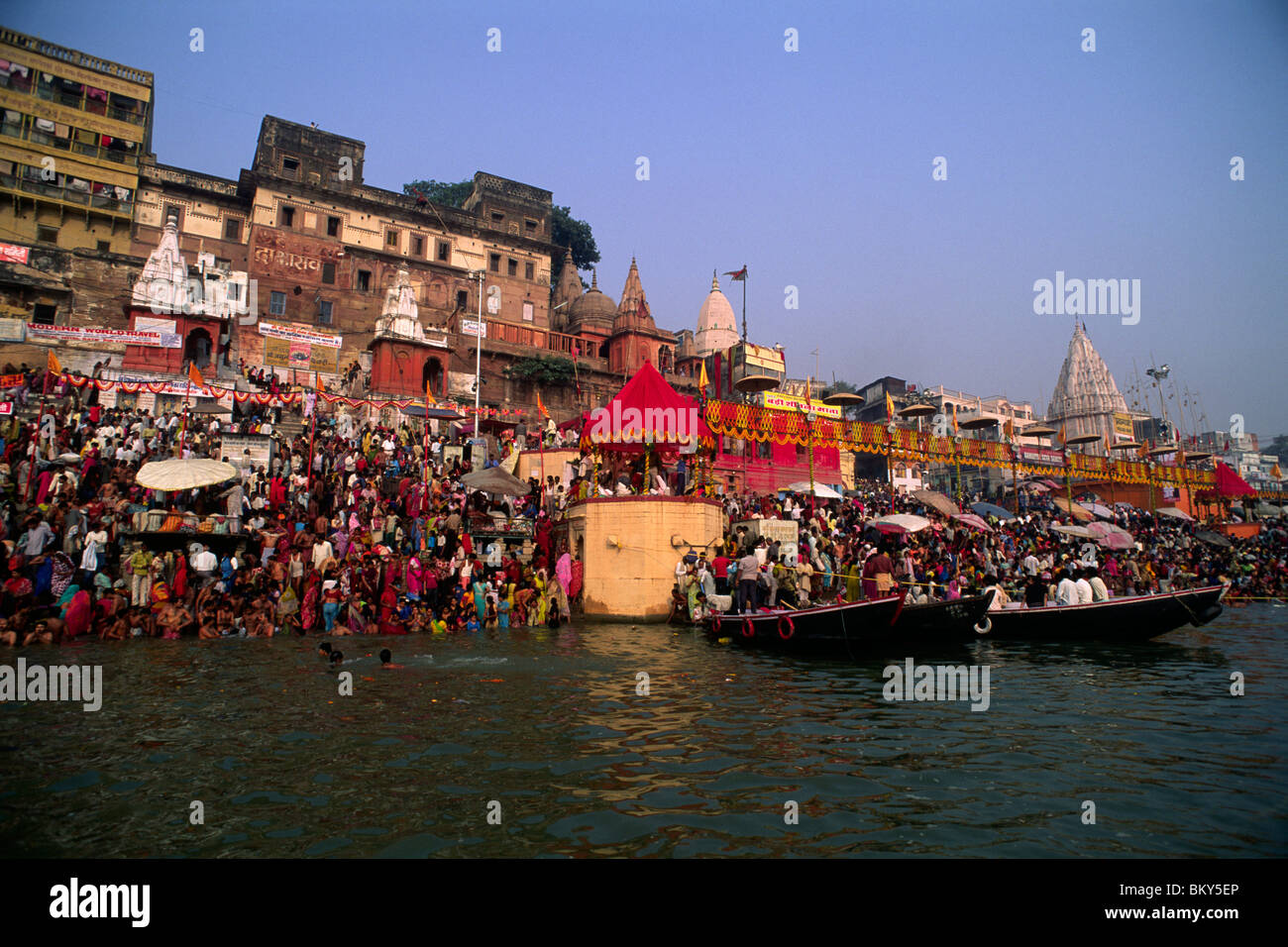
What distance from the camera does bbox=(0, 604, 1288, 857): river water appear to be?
4.47 meters

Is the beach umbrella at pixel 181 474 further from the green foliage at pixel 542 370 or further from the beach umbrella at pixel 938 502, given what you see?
the green foliage at pixel 542 370

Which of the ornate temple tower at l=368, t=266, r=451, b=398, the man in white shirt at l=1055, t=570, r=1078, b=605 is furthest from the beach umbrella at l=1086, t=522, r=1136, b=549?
the ornate temple tower at l=368, t=266, r=451, b=398

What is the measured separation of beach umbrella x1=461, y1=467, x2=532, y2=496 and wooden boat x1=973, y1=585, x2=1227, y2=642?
40.2ft

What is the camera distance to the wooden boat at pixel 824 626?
1220cm

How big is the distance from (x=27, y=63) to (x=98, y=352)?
64.3 feet

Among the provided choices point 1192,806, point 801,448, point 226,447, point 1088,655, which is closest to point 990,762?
point 1192,806

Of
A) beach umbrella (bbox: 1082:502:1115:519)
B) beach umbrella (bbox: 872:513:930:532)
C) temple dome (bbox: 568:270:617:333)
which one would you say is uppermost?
temple dome (bbox: 568:270:617:333)

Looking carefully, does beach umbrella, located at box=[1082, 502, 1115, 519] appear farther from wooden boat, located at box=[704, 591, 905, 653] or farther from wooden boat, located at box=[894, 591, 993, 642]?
wooden boat, located at box=[704, 591, 905, 653]

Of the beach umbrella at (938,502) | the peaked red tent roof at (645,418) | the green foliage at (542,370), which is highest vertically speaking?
the green foliage at (542,370)

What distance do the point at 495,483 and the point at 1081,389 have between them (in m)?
97.1

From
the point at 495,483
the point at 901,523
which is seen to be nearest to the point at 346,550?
the point at 495,483

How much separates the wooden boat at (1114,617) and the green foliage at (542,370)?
3046cm

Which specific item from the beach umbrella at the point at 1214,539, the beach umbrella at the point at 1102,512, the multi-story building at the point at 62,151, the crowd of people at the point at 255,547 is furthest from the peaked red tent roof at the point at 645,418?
the multi-story building at the point at 62,151
